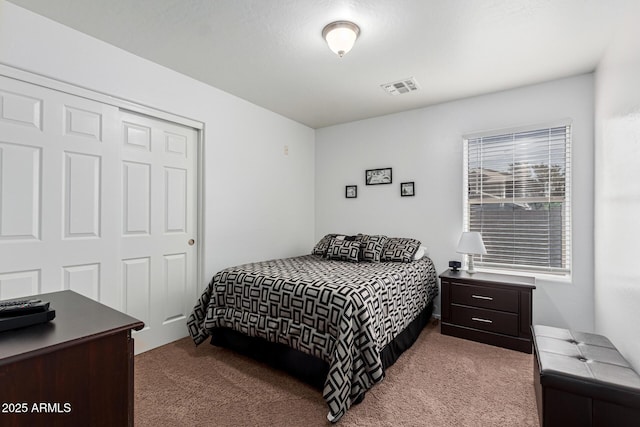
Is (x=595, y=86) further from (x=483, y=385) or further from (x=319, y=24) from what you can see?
(x=483, y=385)

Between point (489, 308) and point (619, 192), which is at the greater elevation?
point (619, 192)

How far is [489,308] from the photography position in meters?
2.89

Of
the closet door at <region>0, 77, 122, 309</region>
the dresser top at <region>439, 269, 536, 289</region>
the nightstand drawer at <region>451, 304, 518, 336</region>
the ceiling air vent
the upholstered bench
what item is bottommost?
the nightstand drawer at <region>451, 304, 518, 336</region>

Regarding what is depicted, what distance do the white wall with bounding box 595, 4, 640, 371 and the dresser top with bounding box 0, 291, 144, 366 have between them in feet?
8.10

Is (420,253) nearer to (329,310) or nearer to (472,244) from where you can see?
(472,244)

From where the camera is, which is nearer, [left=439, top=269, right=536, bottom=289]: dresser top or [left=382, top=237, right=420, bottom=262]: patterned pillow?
[left=439, top=269, right=536, bottom=289]: dresser top

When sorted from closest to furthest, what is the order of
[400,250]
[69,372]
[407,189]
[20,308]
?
[69,372]
[20,308]
[400,250]
[407,189]

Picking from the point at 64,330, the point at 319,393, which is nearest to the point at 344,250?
the point at 319,393

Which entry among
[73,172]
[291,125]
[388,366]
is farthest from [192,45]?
[388,366]

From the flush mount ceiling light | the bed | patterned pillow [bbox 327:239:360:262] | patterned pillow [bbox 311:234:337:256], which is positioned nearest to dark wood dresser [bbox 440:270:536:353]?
the bed

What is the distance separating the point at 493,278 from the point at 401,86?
6.97 ft

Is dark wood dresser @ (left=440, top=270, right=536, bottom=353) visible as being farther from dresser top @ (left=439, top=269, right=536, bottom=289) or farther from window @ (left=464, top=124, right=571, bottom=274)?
window @ (left=464, top=124, right=571, bottom=274)

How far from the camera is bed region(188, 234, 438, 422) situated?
197 cm

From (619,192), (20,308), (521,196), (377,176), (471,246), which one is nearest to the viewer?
(20,308)
